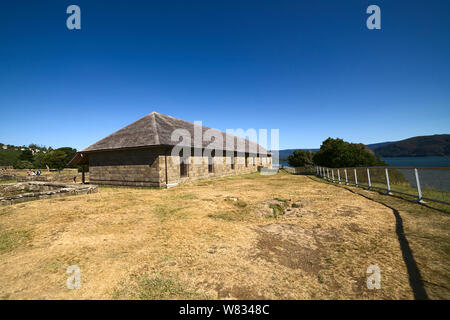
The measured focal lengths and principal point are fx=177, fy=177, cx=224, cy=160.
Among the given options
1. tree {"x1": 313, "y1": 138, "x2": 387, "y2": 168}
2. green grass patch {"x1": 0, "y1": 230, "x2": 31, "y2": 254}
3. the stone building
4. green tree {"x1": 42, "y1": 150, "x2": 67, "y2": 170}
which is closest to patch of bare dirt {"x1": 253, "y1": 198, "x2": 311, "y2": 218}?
green grass patch {"x1": 0, "y1": 230, "x2": 31, "y2": 254}

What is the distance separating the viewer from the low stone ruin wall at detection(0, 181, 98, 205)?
767 centimetres

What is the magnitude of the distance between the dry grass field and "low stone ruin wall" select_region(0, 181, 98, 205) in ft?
7.99

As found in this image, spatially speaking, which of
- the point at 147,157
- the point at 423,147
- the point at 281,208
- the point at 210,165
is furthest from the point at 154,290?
the point at 423,147

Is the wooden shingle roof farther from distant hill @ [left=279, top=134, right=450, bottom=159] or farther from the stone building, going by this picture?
distant hill @ [left=279, top=134, right=450, bottom=159]

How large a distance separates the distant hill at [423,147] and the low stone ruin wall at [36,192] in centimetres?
23582

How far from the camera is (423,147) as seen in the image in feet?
572

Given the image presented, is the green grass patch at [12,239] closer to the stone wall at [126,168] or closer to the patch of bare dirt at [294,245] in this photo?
the patch of bare dirt at [294,245]

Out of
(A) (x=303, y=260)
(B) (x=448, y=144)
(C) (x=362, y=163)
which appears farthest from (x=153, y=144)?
(B) (x=448, y=144)

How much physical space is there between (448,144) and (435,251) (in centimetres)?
25884

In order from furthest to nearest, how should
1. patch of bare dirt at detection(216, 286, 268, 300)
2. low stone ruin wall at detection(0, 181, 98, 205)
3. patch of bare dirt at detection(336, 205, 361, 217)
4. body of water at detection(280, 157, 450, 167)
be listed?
Answer: body of water at detection(280, 157, 450, 167) < low stone ruin wall at detection(0, 181, 98, 205) < patch of bare dirt at detection(336, 205, 361, 217) < patch of bare dirt at detection(216, 286, 268, 300)

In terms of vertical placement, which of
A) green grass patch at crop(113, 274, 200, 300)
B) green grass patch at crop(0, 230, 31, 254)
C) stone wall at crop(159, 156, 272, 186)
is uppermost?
stone wall at crop(159, 156, 272, 186)

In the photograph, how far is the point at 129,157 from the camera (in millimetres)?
12891

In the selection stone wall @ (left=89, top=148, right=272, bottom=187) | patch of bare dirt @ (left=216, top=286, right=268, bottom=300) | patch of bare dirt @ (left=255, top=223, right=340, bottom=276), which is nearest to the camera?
patch of bare dirt @ (left=216, top=286, right=268, bottom=300)
